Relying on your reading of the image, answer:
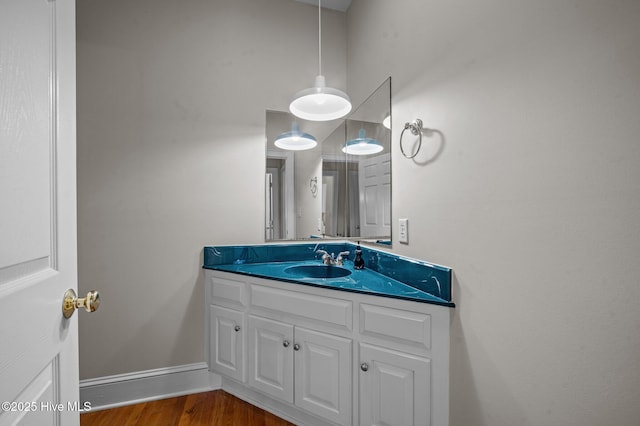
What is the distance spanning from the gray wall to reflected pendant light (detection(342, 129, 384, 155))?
0.24 m

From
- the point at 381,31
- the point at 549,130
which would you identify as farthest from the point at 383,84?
the point at 549,130

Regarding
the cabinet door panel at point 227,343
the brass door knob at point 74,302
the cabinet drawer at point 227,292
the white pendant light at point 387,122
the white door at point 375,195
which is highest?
the white pendant light at point 387,122

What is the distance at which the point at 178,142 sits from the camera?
6.63ft

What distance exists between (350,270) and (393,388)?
28.6 inches

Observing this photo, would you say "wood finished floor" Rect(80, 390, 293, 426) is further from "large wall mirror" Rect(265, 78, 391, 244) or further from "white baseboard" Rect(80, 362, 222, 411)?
"large wall mirror" Rect(265, 78, 391, 244)

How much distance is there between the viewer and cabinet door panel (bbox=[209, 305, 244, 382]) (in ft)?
5.89

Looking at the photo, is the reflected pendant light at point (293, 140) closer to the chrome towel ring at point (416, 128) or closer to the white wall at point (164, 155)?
the white wall at point (164, 155)

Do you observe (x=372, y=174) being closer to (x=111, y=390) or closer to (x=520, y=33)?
(x=520, y=33)

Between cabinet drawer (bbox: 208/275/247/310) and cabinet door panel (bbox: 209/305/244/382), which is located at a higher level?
cabinet drawer (bbox: 208/275/247/310)

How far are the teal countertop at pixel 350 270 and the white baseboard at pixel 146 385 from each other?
76 cm

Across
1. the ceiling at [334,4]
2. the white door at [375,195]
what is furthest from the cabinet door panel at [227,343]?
the ceiling at [334,4]

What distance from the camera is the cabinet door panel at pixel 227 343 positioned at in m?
1.80

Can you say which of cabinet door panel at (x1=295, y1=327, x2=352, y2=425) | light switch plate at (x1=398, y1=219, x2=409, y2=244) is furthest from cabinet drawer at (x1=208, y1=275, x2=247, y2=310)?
light switch plate at (x1=398, y1=219, x2=409, y2=244)

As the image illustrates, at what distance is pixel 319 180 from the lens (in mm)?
2283
